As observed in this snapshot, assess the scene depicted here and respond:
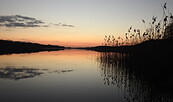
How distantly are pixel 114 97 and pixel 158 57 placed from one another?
917cm

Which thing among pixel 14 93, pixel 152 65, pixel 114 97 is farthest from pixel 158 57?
pixel 14 93

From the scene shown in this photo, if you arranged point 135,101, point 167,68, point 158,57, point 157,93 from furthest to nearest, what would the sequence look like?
point 158,57 → point 167,68 → point 157,93 → point 135,101

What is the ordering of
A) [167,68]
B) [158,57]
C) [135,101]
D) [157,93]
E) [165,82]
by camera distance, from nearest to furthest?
[135,101] < [157,93] < [165,82] < [167,68] < [158,57]

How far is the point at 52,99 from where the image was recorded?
11.7 meters

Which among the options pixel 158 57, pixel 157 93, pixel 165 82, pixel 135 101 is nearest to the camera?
pixel 135 101

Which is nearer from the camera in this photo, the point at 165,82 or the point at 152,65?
the point at 165,82

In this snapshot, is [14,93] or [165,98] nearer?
[165,98]

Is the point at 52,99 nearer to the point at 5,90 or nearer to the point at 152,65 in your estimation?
the point at 5,90

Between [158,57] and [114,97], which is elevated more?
[158,57]

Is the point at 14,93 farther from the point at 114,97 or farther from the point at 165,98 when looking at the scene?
the point at 165,98

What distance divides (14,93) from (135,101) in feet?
27.9

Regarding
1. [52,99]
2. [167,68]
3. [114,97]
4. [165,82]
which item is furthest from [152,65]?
[52,99]

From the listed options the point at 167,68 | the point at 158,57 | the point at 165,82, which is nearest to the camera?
the point at 165,82

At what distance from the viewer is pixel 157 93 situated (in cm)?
1280
